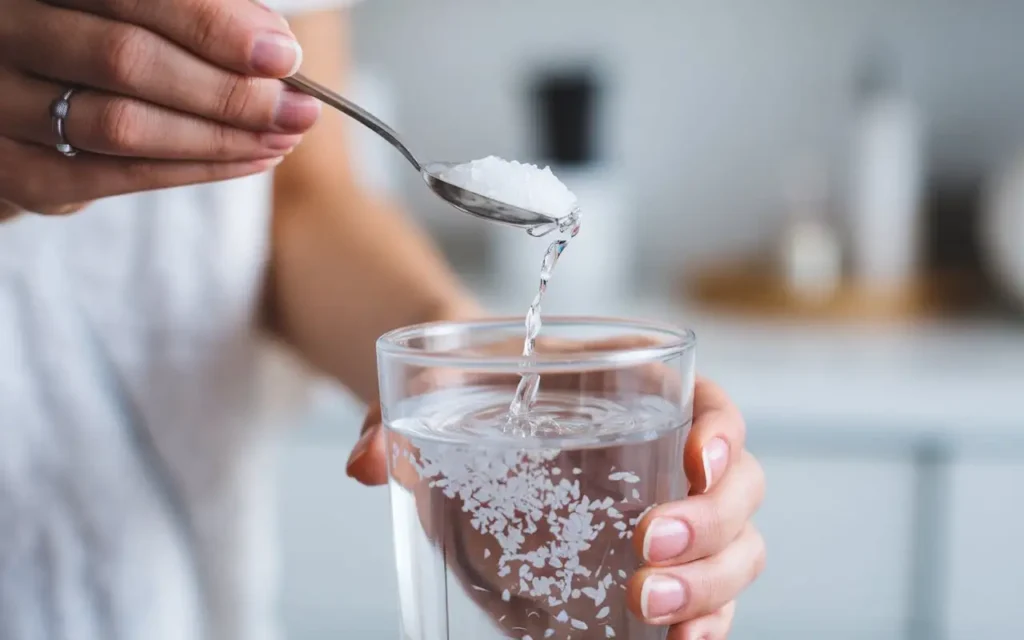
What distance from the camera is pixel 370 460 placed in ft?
1.44

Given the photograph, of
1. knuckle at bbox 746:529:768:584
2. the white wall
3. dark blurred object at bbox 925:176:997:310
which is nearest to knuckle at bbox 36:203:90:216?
knuckle at bbox 746:529:768:584

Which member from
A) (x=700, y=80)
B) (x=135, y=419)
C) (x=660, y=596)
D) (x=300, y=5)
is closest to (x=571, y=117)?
(x=700, y=80)

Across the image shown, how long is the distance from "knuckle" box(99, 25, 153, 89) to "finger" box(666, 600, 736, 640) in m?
0.30

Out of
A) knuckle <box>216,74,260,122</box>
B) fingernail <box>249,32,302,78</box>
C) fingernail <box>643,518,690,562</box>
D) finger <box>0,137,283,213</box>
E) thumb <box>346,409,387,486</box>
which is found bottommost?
fingernail <box>643,518,690,562</box>

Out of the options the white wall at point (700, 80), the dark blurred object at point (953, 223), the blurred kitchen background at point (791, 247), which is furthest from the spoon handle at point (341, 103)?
the dark blurred object at point (953, 223)

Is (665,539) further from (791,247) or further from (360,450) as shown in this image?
(791,247)

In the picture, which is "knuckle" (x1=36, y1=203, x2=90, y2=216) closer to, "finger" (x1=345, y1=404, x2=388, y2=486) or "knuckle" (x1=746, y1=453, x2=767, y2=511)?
"finger" (x1=345, y1=404, x2=388, y2=486)

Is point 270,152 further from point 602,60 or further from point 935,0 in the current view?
point 935,0

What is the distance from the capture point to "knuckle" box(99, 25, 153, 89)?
1.22ft

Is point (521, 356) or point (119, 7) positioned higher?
point (119, 7)

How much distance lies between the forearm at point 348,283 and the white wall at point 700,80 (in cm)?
88

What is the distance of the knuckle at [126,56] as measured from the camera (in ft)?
1.22

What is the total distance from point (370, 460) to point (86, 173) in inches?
6.6

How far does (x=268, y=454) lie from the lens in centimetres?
83
